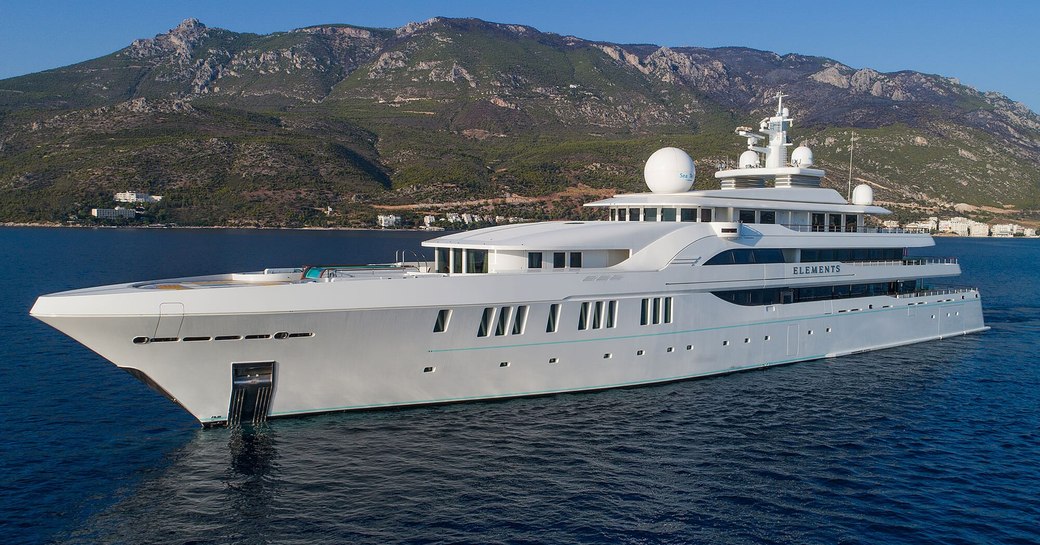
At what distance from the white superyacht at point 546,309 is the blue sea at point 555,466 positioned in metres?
0.95

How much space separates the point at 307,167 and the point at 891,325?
137m

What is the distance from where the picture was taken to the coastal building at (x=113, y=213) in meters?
133

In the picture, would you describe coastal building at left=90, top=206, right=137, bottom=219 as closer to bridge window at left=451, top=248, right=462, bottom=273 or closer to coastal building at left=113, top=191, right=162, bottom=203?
coastal building at left=113, top=191, right=162, bottom=203

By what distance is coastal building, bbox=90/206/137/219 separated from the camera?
133125 millimetres

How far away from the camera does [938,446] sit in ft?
66.6

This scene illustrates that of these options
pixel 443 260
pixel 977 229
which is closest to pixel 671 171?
pixel 443 260

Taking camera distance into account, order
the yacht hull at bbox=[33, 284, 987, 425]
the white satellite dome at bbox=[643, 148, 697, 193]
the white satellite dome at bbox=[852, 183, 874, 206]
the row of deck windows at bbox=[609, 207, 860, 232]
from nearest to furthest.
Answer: the yacht hull at bbox=[33, 284, 987, 425] < the row of deck windows at bbox=[609, 207, 860, 232] < the white satellite dome at bbox=[643, 148, 697, 193] < the white satellite dome at bbox=[852, 183, 874, 206]

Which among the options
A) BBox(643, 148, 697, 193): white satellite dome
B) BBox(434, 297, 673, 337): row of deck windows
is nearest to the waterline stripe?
BBox(434, 297, 673, 337): row of deck windows

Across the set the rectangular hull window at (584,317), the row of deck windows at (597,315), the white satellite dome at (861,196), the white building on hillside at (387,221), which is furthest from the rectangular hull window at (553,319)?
the white building on hillside at (387,221)

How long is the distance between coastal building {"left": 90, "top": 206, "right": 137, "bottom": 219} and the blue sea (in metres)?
119

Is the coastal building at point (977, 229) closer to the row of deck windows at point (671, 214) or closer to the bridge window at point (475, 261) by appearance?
the row of deck windows at point (671, 214)

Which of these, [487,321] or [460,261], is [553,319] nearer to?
[487,321]

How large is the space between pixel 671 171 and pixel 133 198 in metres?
134

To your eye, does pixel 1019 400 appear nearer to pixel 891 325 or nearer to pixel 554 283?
pixel 891 325
